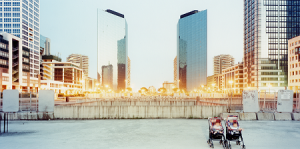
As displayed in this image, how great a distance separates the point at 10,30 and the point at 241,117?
128m

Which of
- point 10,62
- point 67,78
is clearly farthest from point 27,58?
point 67,78

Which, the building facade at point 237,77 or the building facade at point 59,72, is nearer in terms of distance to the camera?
the building facade at point 237,77

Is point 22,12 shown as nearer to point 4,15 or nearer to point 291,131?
point 4,15

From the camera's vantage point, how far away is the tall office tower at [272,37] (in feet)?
387

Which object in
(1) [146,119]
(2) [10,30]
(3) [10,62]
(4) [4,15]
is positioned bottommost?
(1) [146,119]

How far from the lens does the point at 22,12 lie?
115875mm

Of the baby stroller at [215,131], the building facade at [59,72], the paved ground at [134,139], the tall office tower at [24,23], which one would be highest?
the tall office tower at [24,23]

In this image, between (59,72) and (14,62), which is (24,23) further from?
(59,72)

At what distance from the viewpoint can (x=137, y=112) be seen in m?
19.1

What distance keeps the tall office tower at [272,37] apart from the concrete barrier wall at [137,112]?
112 m

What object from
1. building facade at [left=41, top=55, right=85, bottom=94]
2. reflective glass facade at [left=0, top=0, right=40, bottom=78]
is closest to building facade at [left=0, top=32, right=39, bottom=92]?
reflective glass facade at [left=0, top=0, right=40, bottom=78]

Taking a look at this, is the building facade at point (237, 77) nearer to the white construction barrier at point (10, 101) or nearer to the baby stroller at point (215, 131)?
the white construction barrier at point (10, 101)

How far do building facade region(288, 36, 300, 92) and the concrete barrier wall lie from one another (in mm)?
95725

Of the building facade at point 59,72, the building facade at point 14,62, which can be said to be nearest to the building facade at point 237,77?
the building facade at point 59,72
